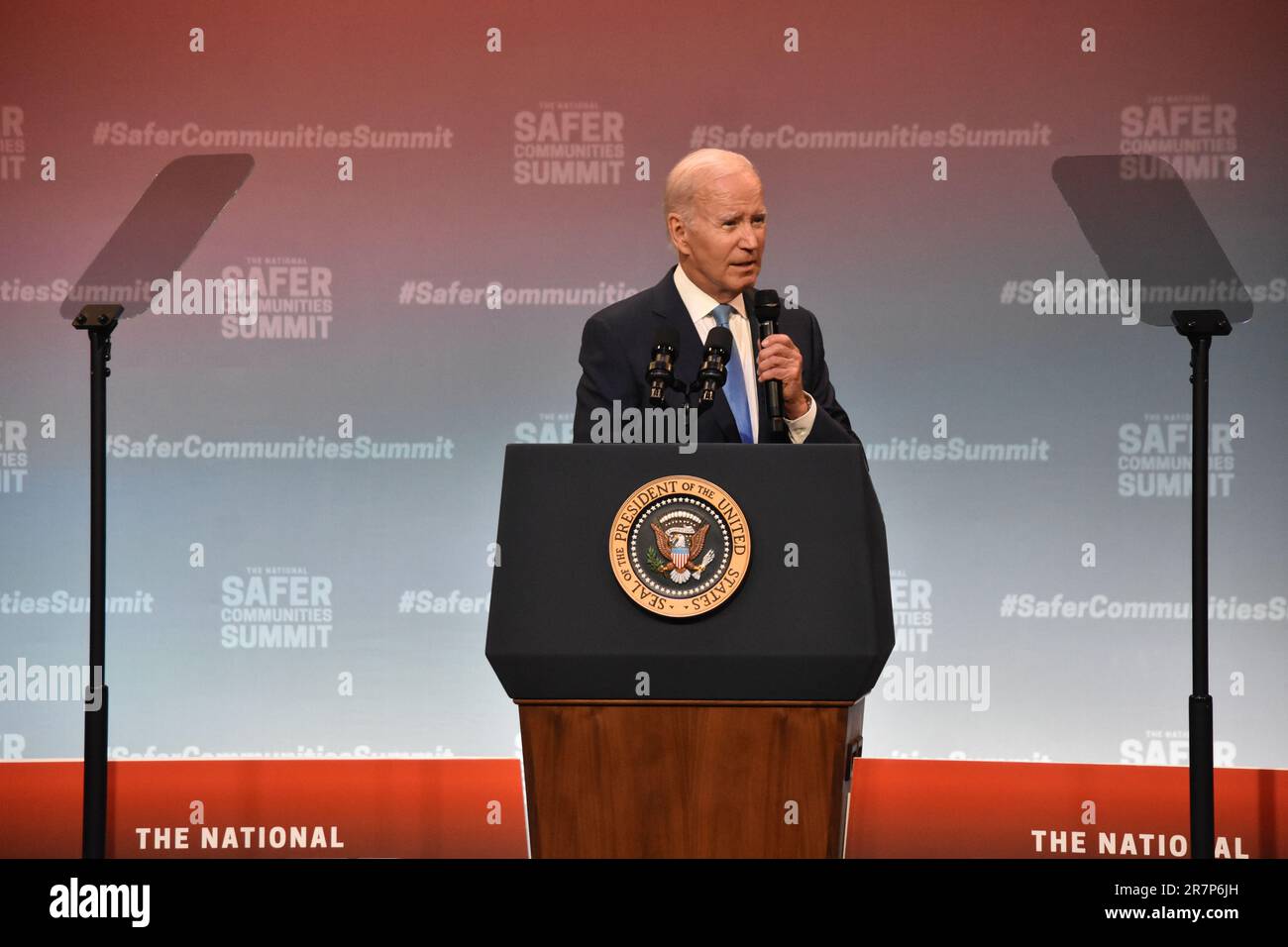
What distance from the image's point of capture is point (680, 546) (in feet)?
6.93

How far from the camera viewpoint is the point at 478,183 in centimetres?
421

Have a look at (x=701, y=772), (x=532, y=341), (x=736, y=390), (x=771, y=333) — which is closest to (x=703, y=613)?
(x=701, y=772)

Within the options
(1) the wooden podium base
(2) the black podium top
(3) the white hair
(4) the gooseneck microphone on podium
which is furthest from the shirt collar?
(1) the wooden podium base

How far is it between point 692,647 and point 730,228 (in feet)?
2.84

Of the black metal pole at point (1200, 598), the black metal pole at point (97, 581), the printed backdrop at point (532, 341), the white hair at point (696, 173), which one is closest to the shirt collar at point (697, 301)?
the white hair at point (696, 173)

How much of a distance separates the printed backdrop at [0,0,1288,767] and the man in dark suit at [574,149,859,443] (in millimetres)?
1548

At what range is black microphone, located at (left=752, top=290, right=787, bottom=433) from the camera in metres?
2.35

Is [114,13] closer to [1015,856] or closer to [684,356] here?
[684,356]

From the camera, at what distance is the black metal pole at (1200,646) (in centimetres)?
323

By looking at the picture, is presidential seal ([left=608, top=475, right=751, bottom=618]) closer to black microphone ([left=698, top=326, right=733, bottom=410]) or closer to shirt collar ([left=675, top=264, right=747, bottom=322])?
black microphone ([left=698, top=326, right=733, bottom=410])

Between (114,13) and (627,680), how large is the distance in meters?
3.03

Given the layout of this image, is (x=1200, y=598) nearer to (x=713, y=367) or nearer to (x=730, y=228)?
(x=730, y=228)
